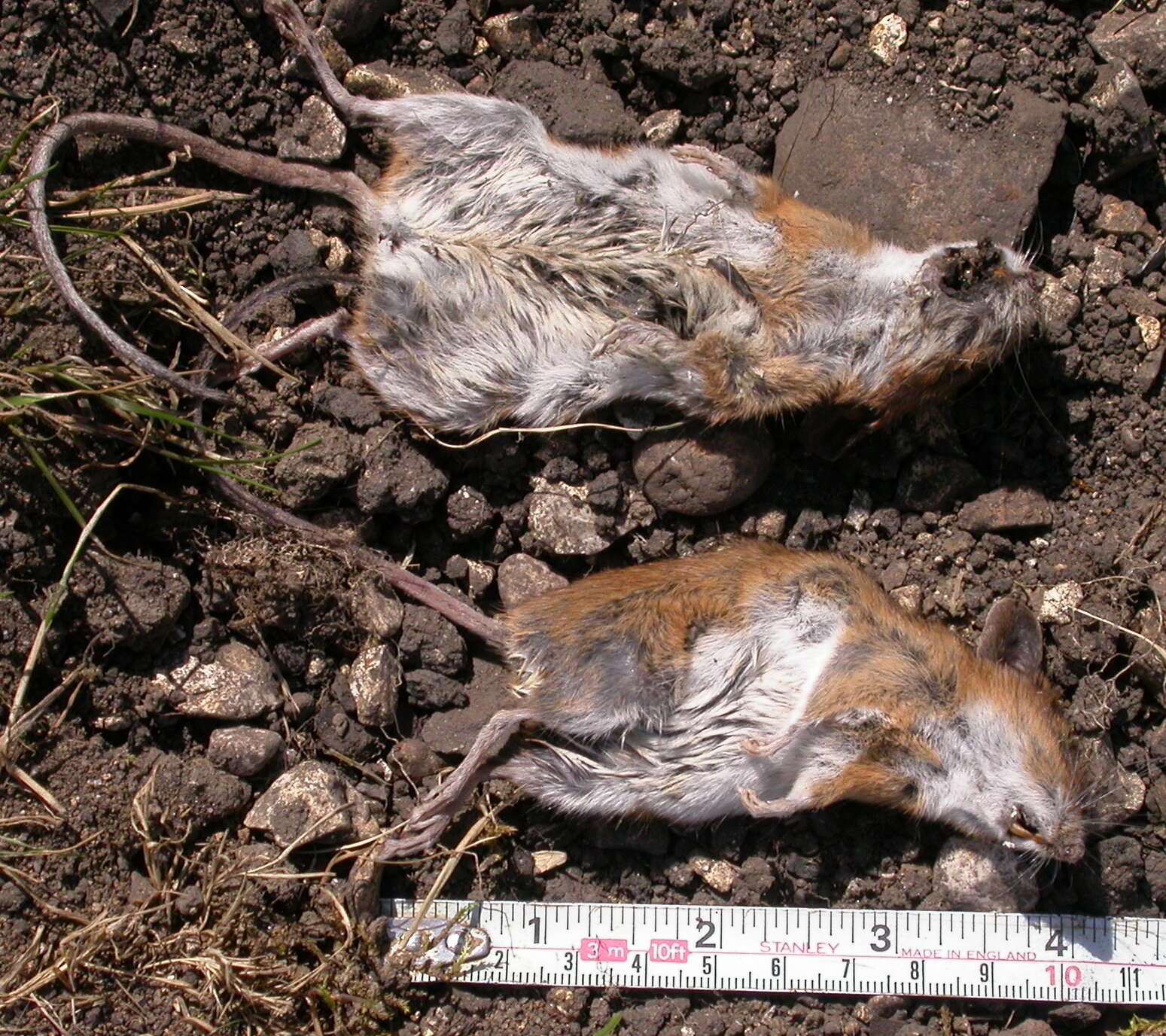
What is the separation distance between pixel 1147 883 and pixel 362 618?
3360 mm

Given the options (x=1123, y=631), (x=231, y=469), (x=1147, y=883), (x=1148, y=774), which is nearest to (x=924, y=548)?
(x=1123, y=631)

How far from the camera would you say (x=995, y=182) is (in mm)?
4402

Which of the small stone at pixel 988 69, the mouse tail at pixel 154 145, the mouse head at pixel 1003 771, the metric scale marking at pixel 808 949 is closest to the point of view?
the mouse tail at pixel 154 145

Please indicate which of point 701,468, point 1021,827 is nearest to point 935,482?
point 701,468

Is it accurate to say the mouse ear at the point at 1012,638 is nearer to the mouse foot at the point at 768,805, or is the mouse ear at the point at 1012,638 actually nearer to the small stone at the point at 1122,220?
the mouse foot at the point at 768,805

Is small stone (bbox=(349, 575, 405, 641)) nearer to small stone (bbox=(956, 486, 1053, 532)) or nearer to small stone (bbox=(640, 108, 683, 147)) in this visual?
small stone (bbox=(640, 108, 683, 147))

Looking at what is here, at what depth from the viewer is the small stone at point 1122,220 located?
4.58 meters

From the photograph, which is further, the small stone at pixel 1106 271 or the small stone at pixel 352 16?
the small stone at pixel 1106 271

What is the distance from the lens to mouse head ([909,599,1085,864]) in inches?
Result: 157

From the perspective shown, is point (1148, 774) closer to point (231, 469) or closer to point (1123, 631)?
point (1123, 631)

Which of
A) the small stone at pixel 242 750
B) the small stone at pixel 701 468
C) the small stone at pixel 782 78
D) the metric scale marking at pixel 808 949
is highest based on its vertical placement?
the small stone at pixel 782 78

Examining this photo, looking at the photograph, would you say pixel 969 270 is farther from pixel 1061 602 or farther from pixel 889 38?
pixel 1061 602

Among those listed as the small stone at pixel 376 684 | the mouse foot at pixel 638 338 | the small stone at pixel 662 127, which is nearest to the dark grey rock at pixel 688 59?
the small stone at pixel 662 127

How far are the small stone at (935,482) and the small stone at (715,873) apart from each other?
166 centimetres
